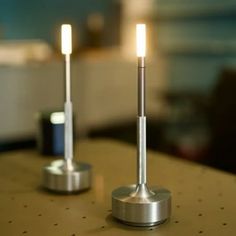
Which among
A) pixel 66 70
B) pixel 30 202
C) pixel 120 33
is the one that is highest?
pixel 120 33

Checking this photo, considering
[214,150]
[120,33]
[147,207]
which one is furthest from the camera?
[120,33]

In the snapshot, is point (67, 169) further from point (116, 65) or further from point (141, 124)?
point (116, 65)

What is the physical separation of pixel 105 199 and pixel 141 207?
7.5 inches

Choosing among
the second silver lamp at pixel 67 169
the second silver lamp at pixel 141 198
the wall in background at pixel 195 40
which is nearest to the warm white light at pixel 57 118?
the second silver lamp at pixel 67 169

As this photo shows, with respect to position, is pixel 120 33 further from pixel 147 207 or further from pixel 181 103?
pixel 147 207

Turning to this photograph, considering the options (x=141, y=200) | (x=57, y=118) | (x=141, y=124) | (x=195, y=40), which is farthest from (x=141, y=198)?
(x=195, y=40)

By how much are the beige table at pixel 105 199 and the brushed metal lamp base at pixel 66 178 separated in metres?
0.02

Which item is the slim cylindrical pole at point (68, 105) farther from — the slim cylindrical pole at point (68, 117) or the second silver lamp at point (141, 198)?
the second silver lamp at point (141, 198)

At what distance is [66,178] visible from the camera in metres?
1.12

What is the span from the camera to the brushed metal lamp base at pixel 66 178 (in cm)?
112

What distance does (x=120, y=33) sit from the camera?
3793 mm

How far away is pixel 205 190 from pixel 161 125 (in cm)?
246

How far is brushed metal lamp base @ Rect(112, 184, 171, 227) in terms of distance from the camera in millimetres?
919

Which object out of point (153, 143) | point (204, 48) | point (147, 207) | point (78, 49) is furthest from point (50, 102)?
point (147, 207)
